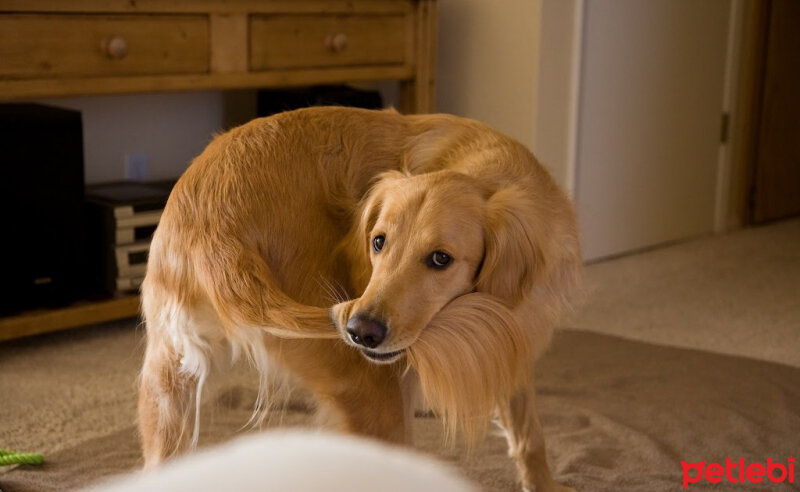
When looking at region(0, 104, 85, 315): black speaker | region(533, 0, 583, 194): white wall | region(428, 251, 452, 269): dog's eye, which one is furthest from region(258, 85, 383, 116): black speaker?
region(428, 251, 452, 269): dog's eye

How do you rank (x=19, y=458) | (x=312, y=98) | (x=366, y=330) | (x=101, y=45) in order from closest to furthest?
(x=366, y=330) < (x=19, y=458) < (x=101, y=45) < (x=312, y=98)

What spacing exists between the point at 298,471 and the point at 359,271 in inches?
42.2

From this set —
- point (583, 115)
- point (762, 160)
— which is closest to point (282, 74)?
point (583, 115)

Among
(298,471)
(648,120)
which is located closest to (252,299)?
(298,471)

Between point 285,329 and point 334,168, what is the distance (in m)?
0.32

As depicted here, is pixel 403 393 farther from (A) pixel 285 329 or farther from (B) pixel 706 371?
(B) pixel 706 371

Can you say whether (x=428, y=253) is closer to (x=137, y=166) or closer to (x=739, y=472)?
(x=739, y=472)

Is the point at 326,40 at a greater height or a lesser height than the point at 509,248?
greater

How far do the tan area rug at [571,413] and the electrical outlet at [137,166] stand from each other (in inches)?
25.1

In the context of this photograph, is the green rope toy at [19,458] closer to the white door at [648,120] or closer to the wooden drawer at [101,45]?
the wooden drawer at [101,45]

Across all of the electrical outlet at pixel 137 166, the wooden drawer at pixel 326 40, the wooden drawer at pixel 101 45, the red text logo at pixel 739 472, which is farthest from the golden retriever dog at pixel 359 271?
the electrical outlet at pixel 137 166

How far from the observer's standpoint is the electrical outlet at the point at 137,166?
303cm

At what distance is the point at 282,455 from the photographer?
0.33 m

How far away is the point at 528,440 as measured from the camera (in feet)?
5.55
